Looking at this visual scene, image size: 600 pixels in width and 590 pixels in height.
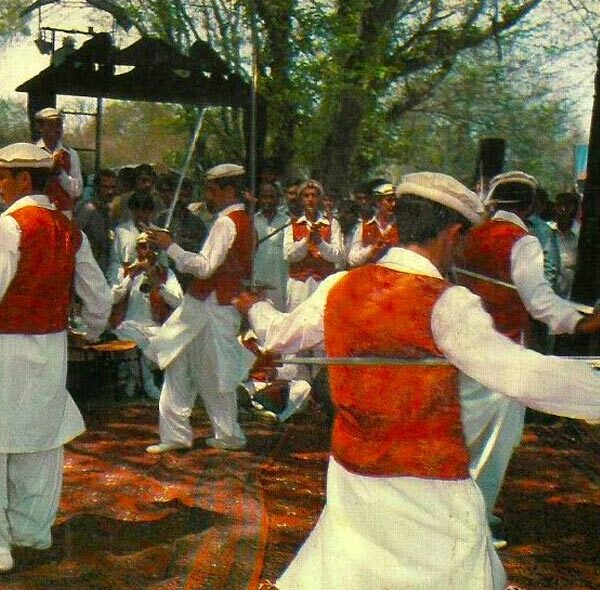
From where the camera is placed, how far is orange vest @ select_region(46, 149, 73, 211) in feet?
32.3

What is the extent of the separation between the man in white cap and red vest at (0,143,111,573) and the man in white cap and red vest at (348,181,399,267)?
16.4 feet

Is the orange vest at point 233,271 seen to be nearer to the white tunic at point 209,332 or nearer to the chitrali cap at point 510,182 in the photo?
the white tunic at point 209,332

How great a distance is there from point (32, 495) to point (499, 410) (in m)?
2.24

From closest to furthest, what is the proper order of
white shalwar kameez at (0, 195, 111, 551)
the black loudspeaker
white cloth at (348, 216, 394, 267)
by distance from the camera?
1. white shalwar kameez at (0, 195, 111, 551)
2. white cloth at (348, 216, 394, 267)
3. the black loudspeaker

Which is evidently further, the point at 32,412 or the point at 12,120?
the point at 12,120

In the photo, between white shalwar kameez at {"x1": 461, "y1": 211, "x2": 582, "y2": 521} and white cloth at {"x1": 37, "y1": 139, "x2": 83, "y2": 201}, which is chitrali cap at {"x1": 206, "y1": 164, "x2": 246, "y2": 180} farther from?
white shalwar kameez at {"x1": 461, "y1": 211, "x2": 582, "y2": 521}

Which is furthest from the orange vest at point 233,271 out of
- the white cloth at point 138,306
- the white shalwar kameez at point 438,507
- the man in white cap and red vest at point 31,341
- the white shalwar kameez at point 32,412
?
the white shalwar kameez at point 438,507

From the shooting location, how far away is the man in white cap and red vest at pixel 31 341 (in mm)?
5871

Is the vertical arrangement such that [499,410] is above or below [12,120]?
above

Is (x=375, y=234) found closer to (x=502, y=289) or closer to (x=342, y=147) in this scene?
(x=502, y=289)

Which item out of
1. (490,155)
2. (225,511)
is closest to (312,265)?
(490,155)

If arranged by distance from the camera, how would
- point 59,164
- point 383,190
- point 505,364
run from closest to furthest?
point 505,364
point 59,164
point 383,190

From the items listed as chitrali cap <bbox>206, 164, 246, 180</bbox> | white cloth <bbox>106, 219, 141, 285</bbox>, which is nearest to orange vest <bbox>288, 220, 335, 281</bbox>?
white cloth <bbox>106, 219, 141, 285</bbox>

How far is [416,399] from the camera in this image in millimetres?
3627
